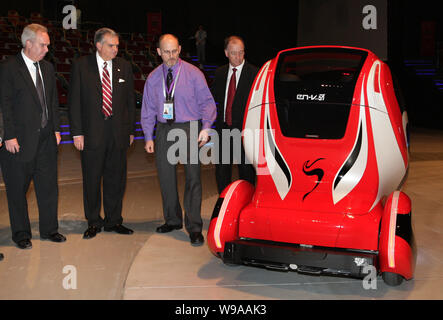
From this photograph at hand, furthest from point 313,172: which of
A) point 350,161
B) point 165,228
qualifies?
point 165,228

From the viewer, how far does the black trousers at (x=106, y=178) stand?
13.7 feet

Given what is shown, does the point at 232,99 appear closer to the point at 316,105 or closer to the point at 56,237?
the point at 316,105

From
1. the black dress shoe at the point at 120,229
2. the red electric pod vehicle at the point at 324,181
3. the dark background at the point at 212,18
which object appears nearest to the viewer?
the red electric pod vehicle at the point at 324,181

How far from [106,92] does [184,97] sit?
626 mm

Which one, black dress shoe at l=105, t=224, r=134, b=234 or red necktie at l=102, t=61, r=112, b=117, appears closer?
red necktie at l=102, t=61, r=112, b=117

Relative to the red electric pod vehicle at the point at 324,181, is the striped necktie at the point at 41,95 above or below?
above

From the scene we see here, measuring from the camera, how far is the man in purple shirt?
405 cm

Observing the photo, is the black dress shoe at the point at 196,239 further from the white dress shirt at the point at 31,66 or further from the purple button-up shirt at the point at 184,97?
the white dress shirt at the point at 31,66

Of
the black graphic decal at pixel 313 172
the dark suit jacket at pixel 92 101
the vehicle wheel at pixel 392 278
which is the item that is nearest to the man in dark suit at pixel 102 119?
the dark suit jacket at pixel 92 101

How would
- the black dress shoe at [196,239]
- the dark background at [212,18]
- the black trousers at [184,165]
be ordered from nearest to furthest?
1. the black dress shoe at [196,239]
2. the black trousers at [184,165]
3. the dark background at [212,18]

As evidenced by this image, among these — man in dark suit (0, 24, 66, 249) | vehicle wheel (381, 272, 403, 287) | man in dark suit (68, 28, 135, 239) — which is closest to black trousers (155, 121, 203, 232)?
man in dark suit (68, 28, 135, 239)

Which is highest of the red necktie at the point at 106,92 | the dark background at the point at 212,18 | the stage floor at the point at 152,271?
the dark background at the point at 212,18

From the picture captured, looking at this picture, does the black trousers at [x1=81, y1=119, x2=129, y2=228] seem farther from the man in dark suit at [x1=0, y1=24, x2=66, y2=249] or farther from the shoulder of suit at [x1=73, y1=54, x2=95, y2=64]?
the shoulder of suit at [x1=73, y1=54, x2=95, y2=64]
